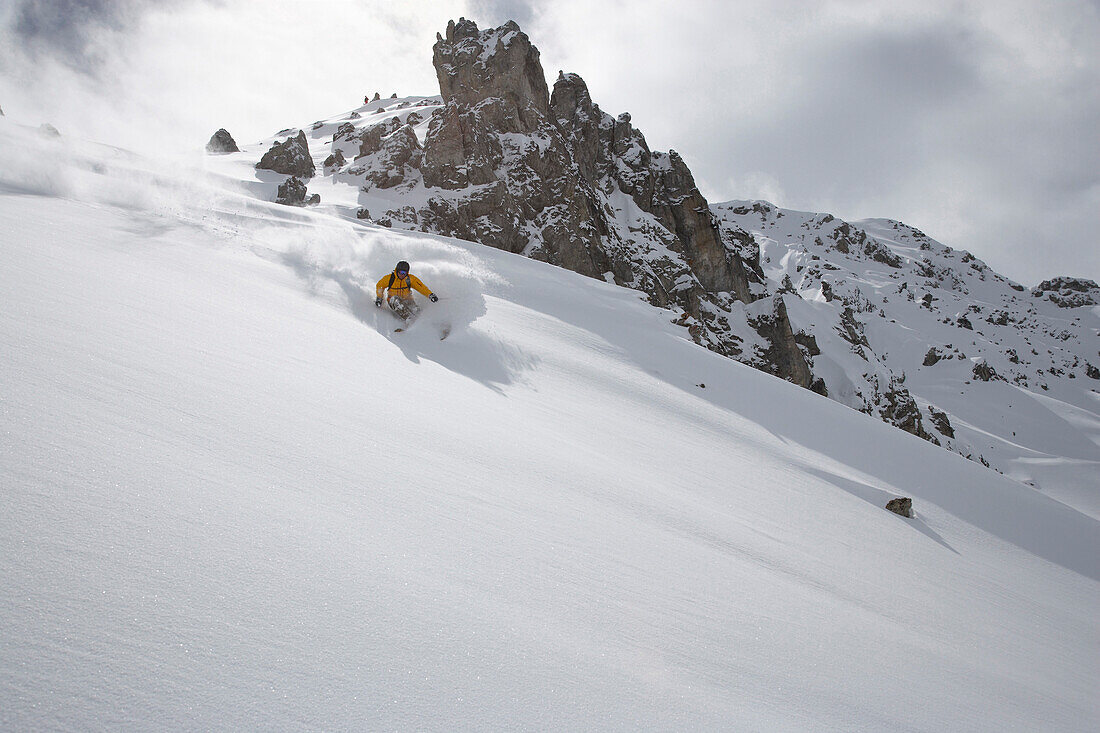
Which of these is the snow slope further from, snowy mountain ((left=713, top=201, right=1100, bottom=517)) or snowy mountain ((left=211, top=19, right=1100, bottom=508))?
snowy mountain ((left=713, top=201, right=1100, bottom=517))

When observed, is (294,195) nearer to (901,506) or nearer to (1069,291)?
(901,506)

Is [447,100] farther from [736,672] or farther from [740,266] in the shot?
[736,672]

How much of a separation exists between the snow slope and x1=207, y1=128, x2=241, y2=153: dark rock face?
4885cm

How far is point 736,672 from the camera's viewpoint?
2.23 m

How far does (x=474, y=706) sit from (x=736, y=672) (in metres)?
1.29

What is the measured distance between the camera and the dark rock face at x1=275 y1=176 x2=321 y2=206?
1168 inches

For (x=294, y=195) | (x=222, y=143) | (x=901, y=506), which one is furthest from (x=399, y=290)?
(x=222, y=143)

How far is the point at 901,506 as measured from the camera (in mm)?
5844

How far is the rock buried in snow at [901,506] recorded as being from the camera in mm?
5840

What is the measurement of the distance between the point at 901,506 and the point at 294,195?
110 feet

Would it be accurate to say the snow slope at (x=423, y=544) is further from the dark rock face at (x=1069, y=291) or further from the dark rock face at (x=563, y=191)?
the dark rock face at (x=1069, y=291)

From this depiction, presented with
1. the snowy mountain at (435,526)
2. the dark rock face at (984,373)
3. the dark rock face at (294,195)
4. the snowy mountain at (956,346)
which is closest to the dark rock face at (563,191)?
the dark rock face at (294,195)

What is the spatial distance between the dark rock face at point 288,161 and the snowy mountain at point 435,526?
32566 millimetres

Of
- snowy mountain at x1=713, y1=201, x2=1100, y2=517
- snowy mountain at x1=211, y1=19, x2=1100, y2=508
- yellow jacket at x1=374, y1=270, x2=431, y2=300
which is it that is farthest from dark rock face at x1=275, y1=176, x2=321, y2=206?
snowy mountain at x1=713, y1=201, x2=1100, y2=517
